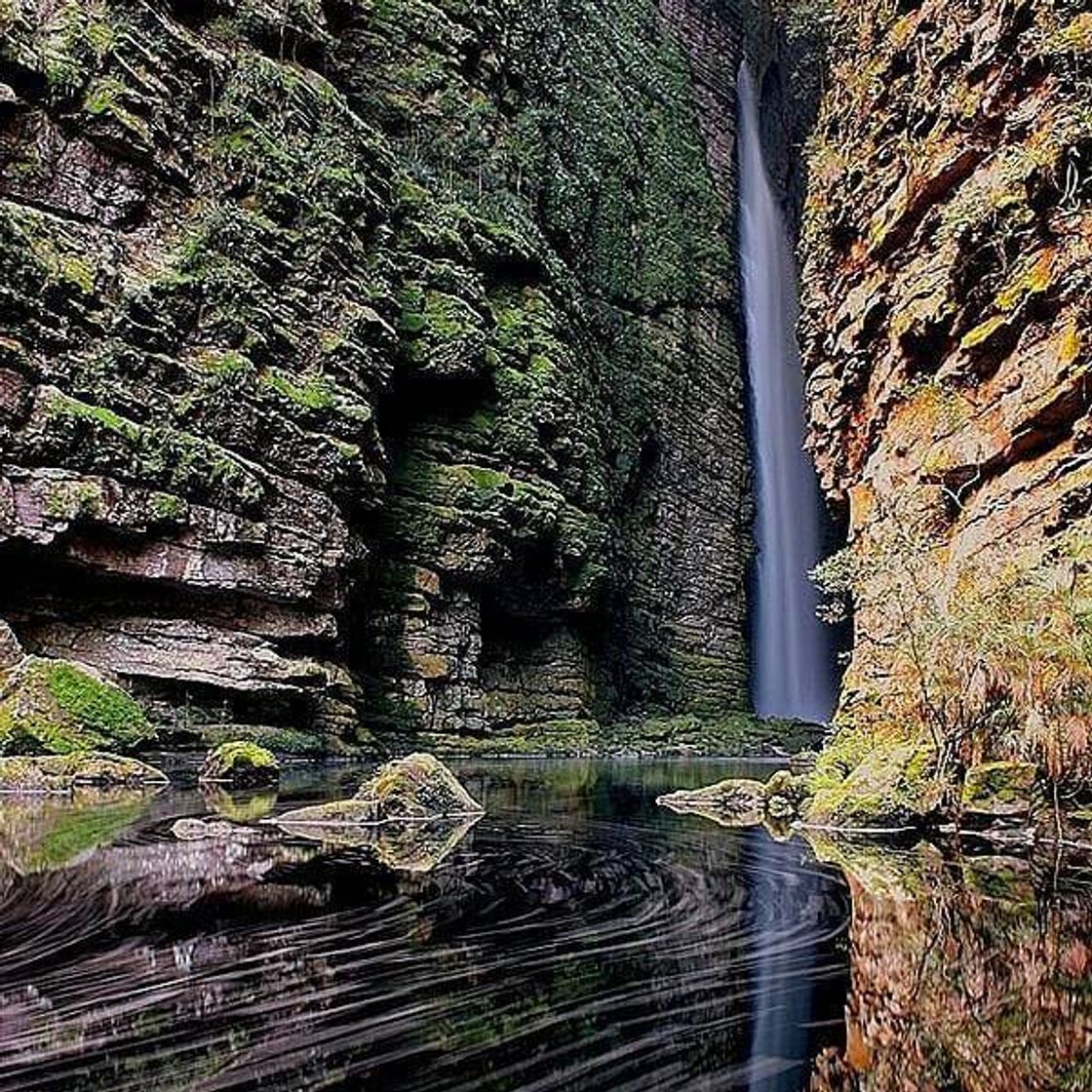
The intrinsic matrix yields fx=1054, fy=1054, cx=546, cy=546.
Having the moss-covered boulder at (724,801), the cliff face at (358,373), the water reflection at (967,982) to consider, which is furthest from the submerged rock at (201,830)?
the cliff face at (358,373)

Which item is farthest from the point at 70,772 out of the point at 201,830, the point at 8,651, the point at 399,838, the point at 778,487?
the point at 778,487

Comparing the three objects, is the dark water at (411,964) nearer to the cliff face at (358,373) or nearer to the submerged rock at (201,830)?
the submerged rock at (201,830)

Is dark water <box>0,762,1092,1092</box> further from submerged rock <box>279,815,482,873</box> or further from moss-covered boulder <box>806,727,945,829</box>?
moss-covered boulder <box>806,727,945,829</box>

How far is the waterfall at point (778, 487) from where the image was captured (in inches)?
1887

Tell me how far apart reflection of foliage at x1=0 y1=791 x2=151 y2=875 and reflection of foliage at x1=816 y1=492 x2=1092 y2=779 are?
954 cm

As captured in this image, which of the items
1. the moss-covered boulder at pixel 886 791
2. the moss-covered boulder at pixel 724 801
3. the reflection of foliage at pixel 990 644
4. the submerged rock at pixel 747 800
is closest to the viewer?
the reflection of foliage at pixel 990 644

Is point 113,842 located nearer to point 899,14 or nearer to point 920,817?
point 920,817

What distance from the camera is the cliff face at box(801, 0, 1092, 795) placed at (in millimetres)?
11969

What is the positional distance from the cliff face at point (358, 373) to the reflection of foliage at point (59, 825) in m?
9.41

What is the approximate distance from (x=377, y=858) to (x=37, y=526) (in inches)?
637

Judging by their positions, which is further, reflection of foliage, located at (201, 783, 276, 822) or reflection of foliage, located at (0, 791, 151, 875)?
reflection of foliage, located at (201, 783, 276, 822)

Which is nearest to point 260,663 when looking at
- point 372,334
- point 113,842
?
point 372,334

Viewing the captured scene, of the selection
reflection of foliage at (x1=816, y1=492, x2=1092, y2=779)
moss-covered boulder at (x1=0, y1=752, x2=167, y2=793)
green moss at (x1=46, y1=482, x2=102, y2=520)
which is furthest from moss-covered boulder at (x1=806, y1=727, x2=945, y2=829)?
green moss at (x1=46, y1=482, x2=102, y2=520)

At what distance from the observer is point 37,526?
22.5 meters
